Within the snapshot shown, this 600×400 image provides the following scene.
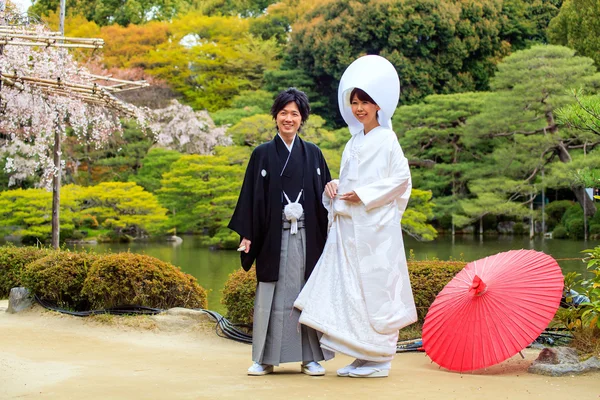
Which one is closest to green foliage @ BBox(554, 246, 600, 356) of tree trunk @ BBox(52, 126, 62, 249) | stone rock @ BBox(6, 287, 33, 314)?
stone rock @ BBox(6, 287, 33, 314)

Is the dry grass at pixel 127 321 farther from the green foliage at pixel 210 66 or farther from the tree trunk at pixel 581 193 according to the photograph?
the green foliage at pixel 210 66

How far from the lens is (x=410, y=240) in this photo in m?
21.7

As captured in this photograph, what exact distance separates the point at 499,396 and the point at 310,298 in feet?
3.21

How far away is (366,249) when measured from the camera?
3.49m

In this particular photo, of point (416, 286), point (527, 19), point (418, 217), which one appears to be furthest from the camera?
point (527, 19)

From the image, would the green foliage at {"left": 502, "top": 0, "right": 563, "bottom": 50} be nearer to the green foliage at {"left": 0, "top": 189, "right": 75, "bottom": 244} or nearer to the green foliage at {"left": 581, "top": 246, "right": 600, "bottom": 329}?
the green foliage at {"left": 0, "top": 189, "right": 75, "bottom": 244}

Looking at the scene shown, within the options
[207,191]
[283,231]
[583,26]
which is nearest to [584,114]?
[283,231]

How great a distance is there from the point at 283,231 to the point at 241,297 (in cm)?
162

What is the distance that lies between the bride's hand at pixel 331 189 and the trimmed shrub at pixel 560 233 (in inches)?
670

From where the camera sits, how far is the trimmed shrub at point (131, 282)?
5590 mm

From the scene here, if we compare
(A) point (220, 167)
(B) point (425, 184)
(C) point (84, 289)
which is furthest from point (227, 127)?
(C) point (84, 289)

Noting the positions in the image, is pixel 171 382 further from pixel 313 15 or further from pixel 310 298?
pixel 313 15

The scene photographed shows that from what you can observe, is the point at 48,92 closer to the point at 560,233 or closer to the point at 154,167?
the point at 154,167

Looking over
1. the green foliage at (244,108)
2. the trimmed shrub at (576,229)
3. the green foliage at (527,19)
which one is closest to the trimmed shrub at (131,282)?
the trimmed shrub at (576,229)
